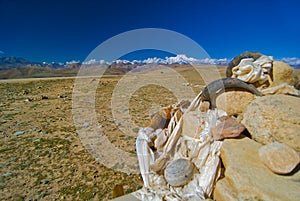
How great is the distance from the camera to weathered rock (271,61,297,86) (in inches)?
132

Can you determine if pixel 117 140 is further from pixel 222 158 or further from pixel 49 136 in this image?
pixel 222 158

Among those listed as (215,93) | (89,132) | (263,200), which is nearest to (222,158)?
(263,200)

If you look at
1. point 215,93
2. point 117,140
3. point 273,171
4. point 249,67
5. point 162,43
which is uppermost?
point 162,43

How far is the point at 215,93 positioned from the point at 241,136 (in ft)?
2.77

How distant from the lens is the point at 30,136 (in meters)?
5.31

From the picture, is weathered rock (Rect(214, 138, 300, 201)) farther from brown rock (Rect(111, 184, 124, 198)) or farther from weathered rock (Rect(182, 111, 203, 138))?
brown rock (Rect(111, 184, 124, 198))

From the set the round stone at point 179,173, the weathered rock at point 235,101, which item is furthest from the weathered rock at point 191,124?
the round stone at point 179,173

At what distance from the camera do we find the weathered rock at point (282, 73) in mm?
3361

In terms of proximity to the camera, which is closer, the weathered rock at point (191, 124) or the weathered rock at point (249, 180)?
the weathered rock at point (249, 180)

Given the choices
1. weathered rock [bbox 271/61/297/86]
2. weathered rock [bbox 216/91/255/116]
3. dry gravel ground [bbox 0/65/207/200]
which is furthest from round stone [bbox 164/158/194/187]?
weathered rock [bbox 271/61/297/86]

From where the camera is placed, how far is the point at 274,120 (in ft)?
8.31

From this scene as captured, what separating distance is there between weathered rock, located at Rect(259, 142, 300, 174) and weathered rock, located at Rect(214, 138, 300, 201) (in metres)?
0.07

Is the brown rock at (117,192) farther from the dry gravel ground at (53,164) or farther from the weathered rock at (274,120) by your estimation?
the weathered rock at (274,120)

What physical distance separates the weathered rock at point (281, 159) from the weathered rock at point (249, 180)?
74 mm
